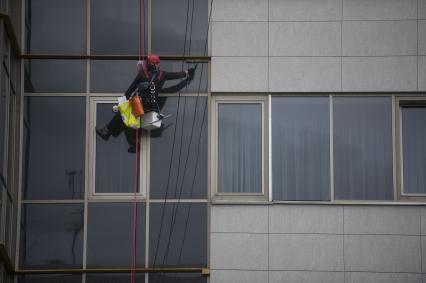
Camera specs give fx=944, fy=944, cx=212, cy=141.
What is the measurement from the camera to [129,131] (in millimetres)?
14266

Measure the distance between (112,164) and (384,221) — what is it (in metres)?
4.14

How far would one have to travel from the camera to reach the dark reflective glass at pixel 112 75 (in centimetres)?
1434

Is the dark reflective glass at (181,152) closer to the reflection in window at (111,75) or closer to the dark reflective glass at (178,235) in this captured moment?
the dark reflective glass at (178,235)

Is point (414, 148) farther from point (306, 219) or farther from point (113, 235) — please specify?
point (113, 235)

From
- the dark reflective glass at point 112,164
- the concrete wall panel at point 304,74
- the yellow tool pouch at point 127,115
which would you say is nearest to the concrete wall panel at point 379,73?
the concrete wall panel at point 304,74

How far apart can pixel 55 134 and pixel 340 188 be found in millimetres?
4361

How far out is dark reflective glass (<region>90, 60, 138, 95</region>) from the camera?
47.1 ft

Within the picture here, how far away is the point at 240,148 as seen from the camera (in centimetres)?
1430

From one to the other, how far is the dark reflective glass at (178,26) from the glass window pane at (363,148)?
2.34 meters

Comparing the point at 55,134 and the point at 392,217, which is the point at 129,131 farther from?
the point at 392,217

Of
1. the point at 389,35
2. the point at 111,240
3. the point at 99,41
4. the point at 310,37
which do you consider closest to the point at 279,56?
the point at 310,37

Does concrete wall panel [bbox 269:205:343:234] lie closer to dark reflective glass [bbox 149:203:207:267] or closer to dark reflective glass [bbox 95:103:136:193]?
dark reflective glass [bbox 149:203:207:267]

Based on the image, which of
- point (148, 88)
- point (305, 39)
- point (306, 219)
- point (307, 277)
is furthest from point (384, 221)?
point (148, 88)

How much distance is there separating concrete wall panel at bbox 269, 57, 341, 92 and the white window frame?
83.9 inches
